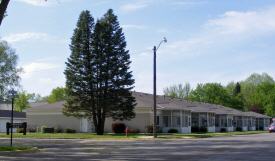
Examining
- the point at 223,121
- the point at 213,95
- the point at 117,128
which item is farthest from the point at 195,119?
the point at 213,95

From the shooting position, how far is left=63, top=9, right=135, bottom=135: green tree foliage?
124 ft

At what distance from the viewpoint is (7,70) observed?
38.8 m

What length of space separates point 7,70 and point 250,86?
86.1 m

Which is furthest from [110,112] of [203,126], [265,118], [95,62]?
[265,118]

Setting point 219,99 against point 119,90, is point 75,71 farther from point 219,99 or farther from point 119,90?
point 219,99

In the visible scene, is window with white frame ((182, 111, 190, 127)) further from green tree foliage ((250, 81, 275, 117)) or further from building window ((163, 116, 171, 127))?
green tree foliage ((250, 81, 275, 117))

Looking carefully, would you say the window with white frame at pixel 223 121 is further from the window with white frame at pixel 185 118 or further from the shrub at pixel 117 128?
the shrub at pixel 117 128

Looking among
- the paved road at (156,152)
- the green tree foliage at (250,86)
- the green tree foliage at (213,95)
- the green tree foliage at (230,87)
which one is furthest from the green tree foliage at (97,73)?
the green tree foliage at (230,87)

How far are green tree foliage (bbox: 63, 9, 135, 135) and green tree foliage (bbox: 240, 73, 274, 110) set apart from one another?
7542cm

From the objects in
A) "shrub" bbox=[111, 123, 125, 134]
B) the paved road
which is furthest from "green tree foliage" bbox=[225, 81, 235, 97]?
the paved road

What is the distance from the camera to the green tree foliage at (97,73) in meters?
37.8

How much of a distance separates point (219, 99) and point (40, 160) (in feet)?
272

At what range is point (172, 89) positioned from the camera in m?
97.3

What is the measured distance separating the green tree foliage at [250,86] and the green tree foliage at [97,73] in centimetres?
7542
